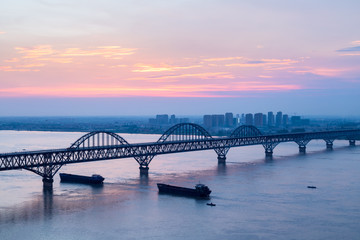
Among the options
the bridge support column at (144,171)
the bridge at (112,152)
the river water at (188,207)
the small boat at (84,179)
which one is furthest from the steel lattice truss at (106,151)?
the river water at (188,207)

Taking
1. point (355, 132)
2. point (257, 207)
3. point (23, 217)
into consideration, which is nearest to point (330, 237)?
point (257, 207)

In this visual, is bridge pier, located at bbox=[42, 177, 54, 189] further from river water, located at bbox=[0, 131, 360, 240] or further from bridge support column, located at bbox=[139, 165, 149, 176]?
bridge support column, located at bbox=[139, 165, 149, 176]

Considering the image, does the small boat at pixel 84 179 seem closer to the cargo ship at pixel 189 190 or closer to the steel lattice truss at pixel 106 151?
the steel lattice truss at pixel 106 151

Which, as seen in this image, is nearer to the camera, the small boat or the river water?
the river water

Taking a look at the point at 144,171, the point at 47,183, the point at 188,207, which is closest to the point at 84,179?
the point at 47,183

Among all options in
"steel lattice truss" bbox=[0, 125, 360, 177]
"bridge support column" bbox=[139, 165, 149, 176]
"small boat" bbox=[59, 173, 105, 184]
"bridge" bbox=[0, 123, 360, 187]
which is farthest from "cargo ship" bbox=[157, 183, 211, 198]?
"bridge support column" bbox=[139, 165, 149, 176]

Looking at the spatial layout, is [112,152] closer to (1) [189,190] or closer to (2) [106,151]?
(2) [106,151]

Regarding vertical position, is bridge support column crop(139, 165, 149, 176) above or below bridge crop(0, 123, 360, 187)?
below
